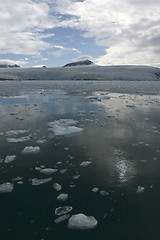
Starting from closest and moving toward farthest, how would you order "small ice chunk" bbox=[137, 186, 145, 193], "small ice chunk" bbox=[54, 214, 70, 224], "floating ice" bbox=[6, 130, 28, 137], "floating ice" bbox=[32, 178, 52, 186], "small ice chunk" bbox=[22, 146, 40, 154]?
"small ice chunk" bbox=[54, 214, 70, 224] < "small ice chunk" bbox=[137, 186, 145, 193] < "floating ice" bbox=[32, 178, 52, 186] < "small ice chunk" bbox=[22, 146, 40, 154] < "floating ice" bbox=[6, 130, 28, 137]

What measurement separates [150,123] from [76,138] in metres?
2.76

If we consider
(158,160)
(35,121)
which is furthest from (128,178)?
(35,121)

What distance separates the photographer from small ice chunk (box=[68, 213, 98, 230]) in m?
2.16

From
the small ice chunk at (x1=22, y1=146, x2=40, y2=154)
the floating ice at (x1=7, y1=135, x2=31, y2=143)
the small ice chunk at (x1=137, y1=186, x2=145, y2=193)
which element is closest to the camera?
the small ice chunk at (x1=137, y1=186, x2=145, y2=193)

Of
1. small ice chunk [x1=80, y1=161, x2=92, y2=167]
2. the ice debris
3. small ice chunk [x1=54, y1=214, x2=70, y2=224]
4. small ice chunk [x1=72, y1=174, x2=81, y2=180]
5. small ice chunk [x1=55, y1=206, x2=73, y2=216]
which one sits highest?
small ice chunk [x1=80, y1=161, x2=92, y2=167]

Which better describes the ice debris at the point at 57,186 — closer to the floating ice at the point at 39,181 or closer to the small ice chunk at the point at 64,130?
the floating ice at the point at 39,181

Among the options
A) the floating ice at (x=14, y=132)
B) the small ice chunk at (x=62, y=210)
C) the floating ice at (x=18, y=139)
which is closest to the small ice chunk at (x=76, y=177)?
the small ice chunk at (x=62, y=210)

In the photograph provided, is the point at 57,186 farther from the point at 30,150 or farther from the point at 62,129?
the point at 62,129

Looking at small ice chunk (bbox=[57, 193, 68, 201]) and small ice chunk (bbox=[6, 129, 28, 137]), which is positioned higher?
small ice chunk (bbox=[6, 129, 28, 137])

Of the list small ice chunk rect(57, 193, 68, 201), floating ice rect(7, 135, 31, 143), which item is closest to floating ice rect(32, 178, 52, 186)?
small ice chunk rect(57, 193, 68, 201)

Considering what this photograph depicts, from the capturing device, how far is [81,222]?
2.20m

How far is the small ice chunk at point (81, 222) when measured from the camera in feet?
7.09

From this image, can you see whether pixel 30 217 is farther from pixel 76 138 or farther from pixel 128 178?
pixel 76 138

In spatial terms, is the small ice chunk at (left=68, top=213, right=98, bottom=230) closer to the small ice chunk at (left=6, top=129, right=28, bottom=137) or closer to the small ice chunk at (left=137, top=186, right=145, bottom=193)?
the small ice chunk at (left=137, top=186, right=145, bottom=193)
